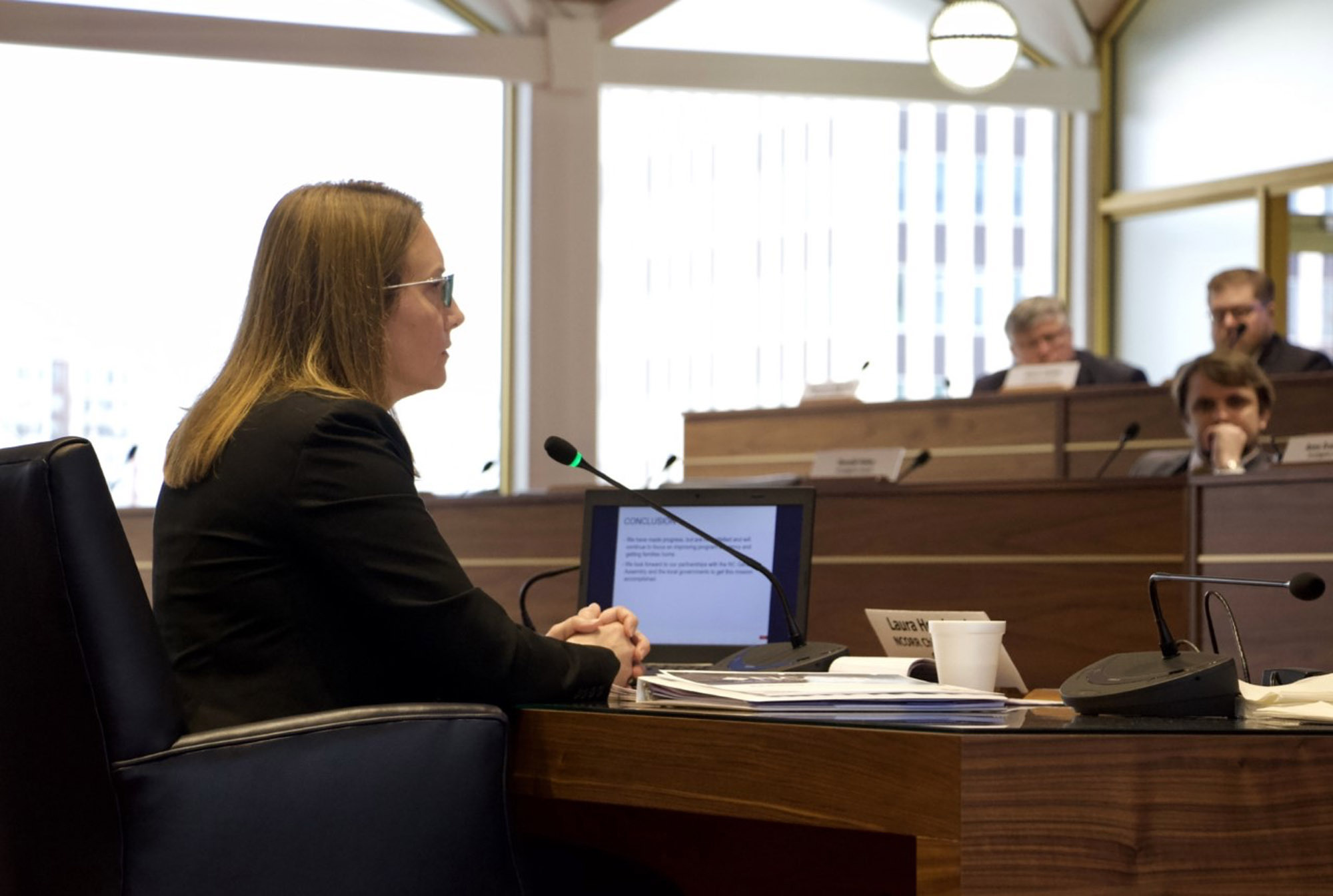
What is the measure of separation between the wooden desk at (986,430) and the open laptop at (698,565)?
8.95ft

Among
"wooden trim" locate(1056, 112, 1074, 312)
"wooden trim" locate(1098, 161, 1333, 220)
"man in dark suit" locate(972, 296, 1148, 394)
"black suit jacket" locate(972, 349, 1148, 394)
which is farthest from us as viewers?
"wooden trim" locate(1056, 112, 1074, 312)

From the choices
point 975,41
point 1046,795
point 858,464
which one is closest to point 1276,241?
point 975,41

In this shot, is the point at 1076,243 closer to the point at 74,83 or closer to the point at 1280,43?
the point at 1280,43

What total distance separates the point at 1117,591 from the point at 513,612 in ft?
5.22

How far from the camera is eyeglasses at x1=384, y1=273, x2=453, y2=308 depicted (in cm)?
177

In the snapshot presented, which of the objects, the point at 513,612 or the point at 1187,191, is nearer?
the point at 513,612

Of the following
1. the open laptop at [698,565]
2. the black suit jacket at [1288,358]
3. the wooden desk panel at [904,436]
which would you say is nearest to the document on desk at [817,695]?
the open laptop at [698,565]

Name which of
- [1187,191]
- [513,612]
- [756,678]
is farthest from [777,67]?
[756,678]

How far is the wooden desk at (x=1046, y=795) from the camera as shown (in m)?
1.12

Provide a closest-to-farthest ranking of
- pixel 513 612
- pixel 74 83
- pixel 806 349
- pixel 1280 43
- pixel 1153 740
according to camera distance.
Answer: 1. pixel 1153 740
2. pixel 513 612
3. pixel 74 83
4. pixel 1280 43
5. pixel 806 349

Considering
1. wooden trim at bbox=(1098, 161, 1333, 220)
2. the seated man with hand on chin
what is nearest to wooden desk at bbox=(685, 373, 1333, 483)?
the seated man with hand on chin

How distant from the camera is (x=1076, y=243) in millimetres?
8508

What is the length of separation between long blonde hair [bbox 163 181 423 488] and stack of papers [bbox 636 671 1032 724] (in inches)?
19.0

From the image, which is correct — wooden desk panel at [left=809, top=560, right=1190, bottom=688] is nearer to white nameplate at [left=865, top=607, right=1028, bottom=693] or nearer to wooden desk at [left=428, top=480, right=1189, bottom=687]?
wooden desk at [left=428, top=480, right=1189, bottom=687]
